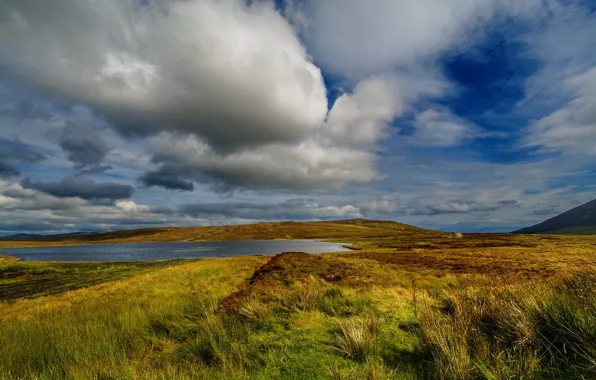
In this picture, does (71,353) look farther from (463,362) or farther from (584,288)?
(584,288)

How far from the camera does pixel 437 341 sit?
21.6 ft

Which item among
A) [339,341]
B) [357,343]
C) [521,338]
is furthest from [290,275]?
[521,338]

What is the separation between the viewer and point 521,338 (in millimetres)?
6539

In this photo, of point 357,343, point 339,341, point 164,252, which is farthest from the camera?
point 164,252

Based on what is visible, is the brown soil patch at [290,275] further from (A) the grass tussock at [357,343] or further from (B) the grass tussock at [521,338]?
(B) the grass tussock at [521,338]

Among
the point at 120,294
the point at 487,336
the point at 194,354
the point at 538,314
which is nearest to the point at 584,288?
the point at 538,314

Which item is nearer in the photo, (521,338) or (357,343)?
(521,338)

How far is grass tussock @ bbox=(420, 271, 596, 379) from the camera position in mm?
5512

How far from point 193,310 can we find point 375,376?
30.5 feet

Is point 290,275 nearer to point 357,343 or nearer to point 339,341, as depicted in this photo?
point 339,341

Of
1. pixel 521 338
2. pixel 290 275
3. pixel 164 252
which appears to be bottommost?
pixel 164 252

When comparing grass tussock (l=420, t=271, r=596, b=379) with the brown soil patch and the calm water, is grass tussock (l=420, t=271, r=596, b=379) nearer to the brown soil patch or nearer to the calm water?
the brown soil patch

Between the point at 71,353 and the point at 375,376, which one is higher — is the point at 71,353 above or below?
below

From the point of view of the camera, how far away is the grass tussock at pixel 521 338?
5.51 m
